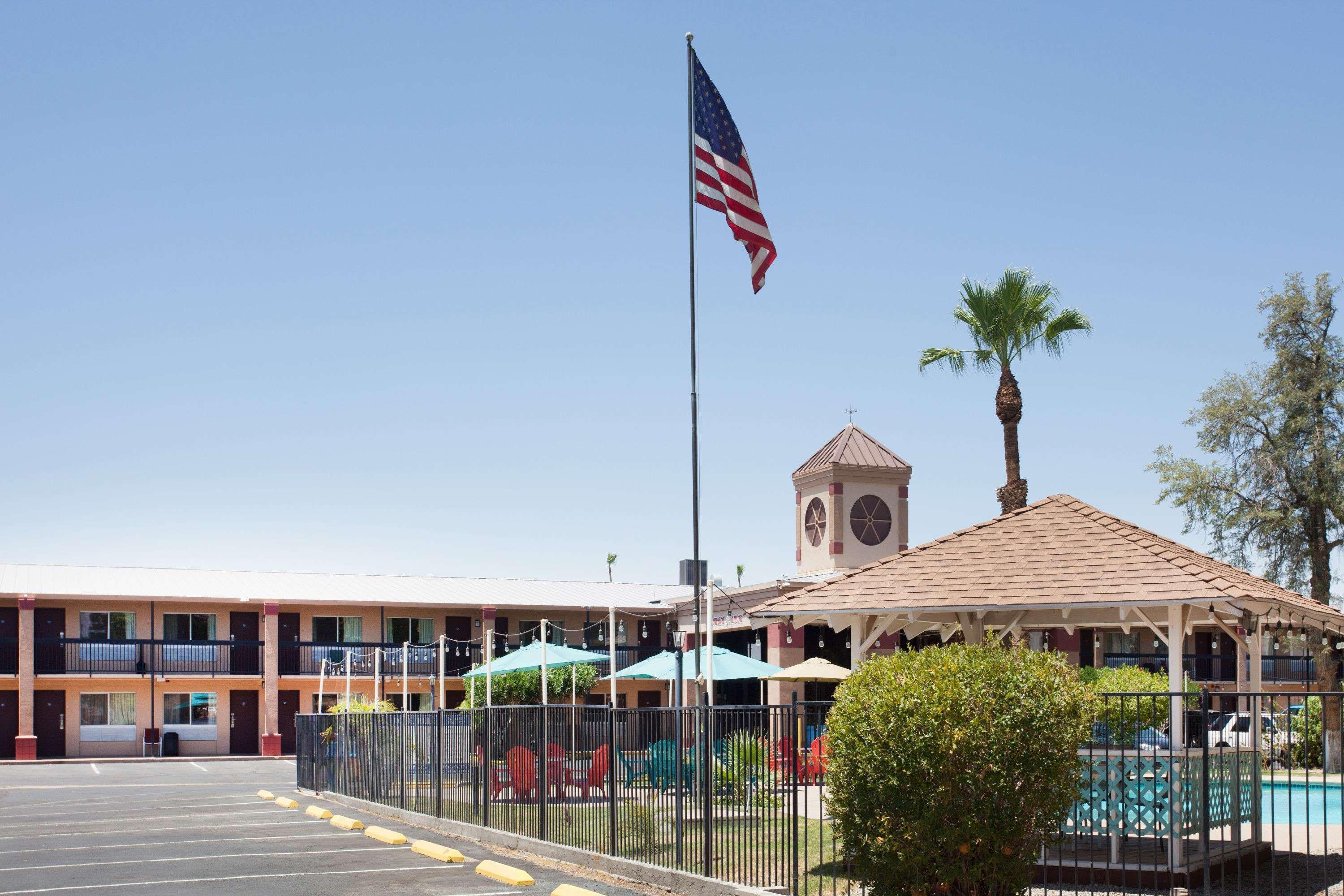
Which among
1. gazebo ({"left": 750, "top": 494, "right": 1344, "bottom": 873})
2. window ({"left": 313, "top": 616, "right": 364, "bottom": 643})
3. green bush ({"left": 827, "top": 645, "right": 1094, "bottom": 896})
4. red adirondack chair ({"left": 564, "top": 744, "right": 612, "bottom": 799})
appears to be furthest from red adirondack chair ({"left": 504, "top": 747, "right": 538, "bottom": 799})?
window ({"left": 313, "top": 616, "right": 364, "bottom": 643})

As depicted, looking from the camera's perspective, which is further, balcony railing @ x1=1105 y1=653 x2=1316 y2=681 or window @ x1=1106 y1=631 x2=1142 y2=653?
window @ x1=1106 y1=631 x2=1142 y2=653

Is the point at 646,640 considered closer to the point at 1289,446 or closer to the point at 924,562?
the point at 1289,446

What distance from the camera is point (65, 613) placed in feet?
166

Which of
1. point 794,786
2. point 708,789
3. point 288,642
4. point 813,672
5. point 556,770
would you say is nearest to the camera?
point 794,786

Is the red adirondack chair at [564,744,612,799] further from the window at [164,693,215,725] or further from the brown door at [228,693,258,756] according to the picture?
the window at [164,693,215,725]

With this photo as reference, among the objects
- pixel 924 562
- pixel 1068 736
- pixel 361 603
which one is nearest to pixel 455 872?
pixel 924 562

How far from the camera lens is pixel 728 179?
1659 cm

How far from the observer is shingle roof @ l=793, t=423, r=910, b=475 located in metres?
40.2

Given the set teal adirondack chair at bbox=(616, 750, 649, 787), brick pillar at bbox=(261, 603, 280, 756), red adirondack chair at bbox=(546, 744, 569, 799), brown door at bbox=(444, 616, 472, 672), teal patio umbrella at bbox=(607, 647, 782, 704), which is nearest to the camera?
teal adirondack chair at bbox=(616, 750, 649, 787)

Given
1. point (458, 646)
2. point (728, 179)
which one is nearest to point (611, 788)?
point (728, 179)

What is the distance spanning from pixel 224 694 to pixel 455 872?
4089cm

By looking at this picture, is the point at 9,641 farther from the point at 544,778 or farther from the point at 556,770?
the point at 556,770

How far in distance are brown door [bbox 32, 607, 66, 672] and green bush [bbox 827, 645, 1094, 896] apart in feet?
148

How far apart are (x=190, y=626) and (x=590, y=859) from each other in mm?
42017
